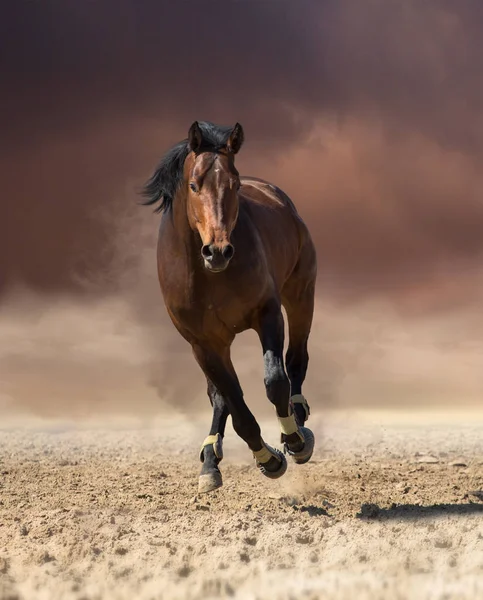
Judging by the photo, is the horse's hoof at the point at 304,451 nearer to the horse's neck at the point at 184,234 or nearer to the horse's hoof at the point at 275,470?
the horse's hoof at the point at 275,470

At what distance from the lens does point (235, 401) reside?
6648 millimetres

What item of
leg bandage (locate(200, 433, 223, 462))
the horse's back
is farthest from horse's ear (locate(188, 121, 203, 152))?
leg bandage (locate(200, 433, 223, 462))

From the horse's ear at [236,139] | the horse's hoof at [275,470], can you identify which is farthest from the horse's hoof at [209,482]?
the horse's ear at [236,139]

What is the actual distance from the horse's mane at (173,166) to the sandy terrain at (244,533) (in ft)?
8.28

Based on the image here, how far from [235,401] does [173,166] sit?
1902 mm

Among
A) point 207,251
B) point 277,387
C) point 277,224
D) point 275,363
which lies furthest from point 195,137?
point 277,387

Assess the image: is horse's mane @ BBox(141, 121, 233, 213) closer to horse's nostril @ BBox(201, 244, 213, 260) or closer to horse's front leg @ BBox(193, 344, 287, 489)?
horse's nostril @ BBox(201, 244, 213, 260)

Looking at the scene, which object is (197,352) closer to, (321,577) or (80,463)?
(321,577)

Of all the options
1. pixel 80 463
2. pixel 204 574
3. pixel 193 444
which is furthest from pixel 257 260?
pixel 193 444

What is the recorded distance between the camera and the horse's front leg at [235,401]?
21.8 feet

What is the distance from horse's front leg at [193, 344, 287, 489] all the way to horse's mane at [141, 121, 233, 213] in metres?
1.24

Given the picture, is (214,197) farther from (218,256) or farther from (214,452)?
(214,452)

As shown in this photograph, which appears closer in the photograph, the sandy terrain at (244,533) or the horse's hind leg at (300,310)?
the sandy terrain at (244,533)

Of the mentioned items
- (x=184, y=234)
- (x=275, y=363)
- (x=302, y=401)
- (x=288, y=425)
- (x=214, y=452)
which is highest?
(x=184, y=234)
